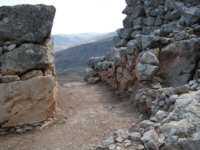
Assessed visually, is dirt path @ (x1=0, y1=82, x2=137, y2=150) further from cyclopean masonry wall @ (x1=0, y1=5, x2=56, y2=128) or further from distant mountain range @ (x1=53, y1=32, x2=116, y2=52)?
distant mountain range @ (x1=53, y1=32, x2=116, y2=52)

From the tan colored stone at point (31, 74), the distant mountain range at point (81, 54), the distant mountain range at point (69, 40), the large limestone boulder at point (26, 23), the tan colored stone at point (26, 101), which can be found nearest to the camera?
the tan colored stone at point (26, 101)

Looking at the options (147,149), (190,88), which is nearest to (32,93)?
(147,149)

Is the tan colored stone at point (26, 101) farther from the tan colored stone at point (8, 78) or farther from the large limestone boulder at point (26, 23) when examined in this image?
the large limestone boulder at point (26, 23)

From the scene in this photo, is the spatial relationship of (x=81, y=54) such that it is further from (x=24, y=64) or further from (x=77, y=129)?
(x=77, y=129)

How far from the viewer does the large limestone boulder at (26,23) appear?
5.86 metres

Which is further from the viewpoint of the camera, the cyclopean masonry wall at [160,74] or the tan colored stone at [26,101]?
the tan colored stone at [26,101]

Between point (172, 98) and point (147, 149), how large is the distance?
191 centimetres

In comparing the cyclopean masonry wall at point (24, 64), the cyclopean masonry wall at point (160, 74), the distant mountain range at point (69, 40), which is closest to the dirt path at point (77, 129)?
the cyclopean masonry wall at point (24, 64)

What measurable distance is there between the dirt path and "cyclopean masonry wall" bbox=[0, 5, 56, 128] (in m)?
0.70

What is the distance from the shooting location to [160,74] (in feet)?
25.6

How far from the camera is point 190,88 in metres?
5.01

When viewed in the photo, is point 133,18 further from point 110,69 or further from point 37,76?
point 37,76

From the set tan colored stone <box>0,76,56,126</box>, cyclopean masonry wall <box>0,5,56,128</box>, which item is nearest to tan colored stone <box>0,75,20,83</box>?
cyclopean masonry wall <box>0,5,56,128</box>

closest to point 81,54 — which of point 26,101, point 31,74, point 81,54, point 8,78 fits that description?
point 81,54
